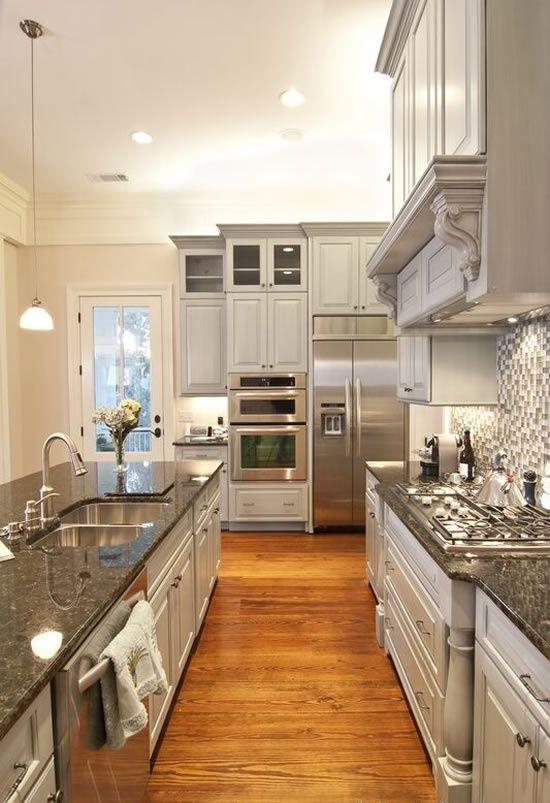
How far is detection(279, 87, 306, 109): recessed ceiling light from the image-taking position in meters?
3.24

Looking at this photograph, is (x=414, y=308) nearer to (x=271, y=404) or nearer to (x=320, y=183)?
(x=271, y=404)

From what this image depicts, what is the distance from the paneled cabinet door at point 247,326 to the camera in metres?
4.49

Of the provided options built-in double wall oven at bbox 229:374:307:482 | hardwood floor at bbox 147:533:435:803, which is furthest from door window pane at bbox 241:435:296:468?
hardwood floor at bbox 147:533:435:803

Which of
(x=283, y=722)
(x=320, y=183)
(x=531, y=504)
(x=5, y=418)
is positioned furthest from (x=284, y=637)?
(x=320, y=183)

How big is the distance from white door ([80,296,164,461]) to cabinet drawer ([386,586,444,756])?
3354 mm

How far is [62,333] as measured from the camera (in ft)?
16.6

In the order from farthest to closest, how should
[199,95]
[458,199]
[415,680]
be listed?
1. [199,95]
2. [415,680]
3. [458,199]

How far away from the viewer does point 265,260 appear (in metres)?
4.48

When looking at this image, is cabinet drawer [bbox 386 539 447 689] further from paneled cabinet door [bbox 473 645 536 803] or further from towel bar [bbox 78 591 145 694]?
towel bar [bbox 78 591 145 694]

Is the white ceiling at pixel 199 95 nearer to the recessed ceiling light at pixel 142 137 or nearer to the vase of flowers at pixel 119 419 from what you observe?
the recessed ceiling light at pixel 142 137

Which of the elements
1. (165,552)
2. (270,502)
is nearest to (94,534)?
(165,552)

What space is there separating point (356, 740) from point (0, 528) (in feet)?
5.53

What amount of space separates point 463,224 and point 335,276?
3.06 metres

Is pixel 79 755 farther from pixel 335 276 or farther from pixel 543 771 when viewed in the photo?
pixel 335 276
